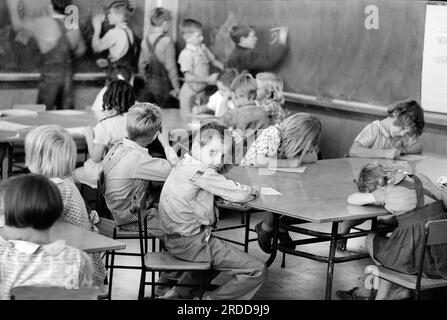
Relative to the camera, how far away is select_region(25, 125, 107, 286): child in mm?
4402

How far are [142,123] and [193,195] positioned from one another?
0.85 m

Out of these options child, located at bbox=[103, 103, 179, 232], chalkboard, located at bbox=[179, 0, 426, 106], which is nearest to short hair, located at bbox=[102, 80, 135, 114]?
child, located at bbox=[103, 103, 179, 232]

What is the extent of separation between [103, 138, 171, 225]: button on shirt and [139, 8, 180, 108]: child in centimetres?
540

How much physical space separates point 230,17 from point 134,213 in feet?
18.3

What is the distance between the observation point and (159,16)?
10.7m

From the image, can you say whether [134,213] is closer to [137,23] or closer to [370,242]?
[370,242]

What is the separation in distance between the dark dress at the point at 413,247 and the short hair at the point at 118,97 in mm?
2505

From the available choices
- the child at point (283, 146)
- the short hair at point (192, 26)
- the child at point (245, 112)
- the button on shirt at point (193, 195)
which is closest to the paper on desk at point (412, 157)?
the child at point (283, 146)

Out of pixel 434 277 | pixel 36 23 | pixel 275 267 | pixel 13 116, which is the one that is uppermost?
pixel 36 23

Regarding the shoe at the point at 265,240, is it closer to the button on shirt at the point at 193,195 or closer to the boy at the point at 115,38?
the button on shirt at the point at 193,195

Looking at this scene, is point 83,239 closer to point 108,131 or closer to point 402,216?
point 402,216

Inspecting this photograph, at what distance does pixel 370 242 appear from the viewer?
5141 millimetres

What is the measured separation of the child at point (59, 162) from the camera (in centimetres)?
440
